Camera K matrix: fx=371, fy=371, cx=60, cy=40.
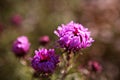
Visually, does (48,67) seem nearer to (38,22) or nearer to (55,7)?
(38,22)

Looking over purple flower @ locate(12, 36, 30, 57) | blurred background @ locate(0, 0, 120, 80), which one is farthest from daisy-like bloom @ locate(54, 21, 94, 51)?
blurred background @ locate(0, 0, 120, 80)

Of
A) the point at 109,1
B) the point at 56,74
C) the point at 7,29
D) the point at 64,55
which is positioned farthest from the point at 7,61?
the point at 109,1

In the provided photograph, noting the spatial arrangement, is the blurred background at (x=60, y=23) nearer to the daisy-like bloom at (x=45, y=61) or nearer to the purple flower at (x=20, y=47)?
the purple flower at (x=20, y=47)

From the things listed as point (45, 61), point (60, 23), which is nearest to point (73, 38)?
point (45, 61)

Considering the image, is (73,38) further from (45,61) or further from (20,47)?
(20,47)

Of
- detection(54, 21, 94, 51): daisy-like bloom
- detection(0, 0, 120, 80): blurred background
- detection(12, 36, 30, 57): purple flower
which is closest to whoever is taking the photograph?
detection(54, 21, 94, 51): daisy-like bloom

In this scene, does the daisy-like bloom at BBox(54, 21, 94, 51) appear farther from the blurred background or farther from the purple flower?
the blurred background
